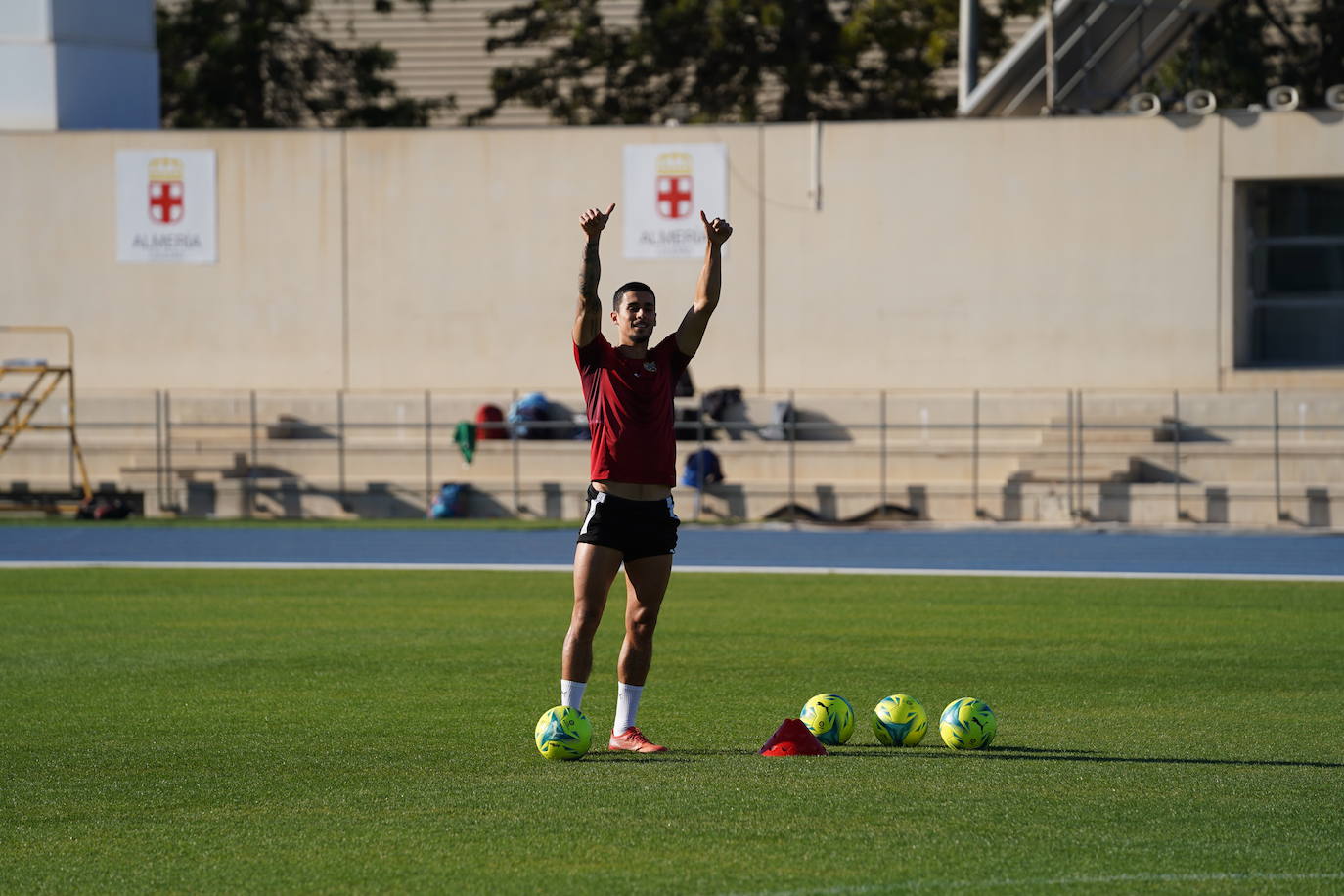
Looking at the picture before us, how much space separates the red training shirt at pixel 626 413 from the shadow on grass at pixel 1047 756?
1.60m


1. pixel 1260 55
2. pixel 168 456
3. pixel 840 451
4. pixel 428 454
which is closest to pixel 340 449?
pixel 428 454

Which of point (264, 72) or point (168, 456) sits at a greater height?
point (264, 72)

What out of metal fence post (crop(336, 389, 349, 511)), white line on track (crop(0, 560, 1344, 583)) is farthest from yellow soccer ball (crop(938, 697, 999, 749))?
metal fence post (crop(336, 389, 349, 511))

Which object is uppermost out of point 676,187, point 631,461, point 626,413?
point 676,187

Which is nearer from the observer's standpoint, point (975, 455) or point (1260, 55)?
point (975, 455)

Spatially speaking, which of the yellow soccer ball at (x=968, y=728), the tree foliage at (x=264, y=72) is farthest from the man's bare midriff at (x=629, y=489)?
the tree foliage at (x=264, y=72)

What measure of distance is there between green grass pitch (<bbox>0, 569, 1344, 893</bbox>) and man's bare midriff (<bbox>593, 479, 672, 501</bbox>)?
1.21 m

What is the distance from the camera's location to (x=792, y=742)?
8.15 metres

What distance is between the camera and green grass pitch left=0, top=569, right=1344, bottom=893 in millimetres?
Result: 6121

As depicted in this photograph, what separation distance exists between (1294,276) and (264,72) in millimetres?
19804

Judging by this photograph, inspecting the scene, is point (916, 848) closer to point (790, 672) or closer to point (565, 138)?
point (790, 672)

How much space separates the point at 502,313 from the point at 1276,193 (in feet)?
39.3

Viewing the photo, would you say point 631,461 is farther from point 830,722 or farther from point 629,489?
point 830,722

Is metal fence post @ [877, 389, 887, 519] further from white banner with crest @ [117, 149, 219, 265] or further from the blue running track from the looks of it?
white banner with crest @ [117, 149, 219, 265]
